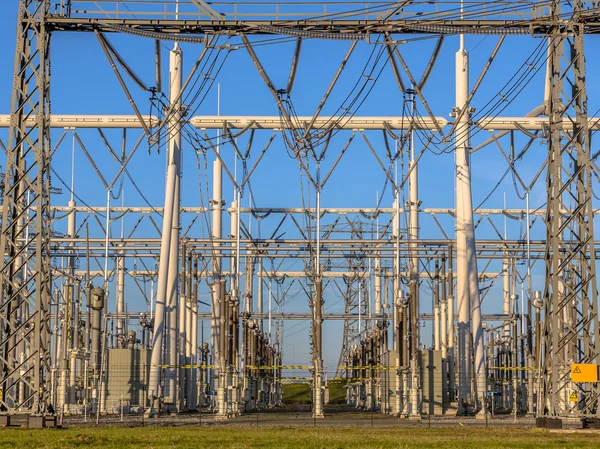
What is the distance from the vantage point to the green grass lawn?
59.8ft

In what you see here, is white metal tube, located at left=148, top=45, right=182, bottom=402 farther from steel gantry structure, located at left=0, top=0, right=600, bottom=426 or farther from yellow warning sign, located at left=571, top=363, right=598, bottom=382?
yellow warning sign, located at left=571, top=363, right=598, bottom=382

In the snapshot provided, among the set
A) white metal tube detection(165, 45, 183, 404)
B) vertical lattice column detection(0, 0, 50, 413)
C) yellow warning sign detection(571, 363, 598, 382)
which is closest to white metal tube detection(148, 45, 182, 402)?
white metal tube detection(165, 45, 183, 404)

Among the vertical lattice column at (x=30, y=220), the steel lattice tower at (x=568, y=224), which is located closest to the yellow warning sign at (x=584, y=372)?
the steel lattice tower at (x=568, y=224)

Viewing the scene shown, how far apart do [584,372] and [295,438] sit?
24.9 feet

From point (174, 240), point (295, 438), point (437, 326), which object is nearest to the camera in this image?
point (295, 438)

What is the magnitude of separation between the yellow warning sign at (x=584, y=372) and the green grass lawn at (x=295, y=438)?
1.47 meters

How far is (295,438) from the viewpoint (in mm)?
20422

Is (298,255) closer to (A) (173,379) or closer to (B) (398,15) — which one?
(A) (173,379)

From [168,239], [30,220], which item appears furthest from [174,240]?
[30,220]

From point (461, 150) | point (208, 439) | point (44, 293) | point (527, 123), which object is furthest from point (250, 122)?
point (208, 439)

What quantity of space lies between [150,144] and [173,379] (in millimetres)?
9996

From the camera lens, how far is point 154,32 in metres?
26.0

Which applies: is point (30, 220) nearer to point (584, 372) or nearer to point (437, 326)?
point (584, 372)

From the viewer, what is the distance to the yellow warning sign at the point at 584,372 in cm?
2369
